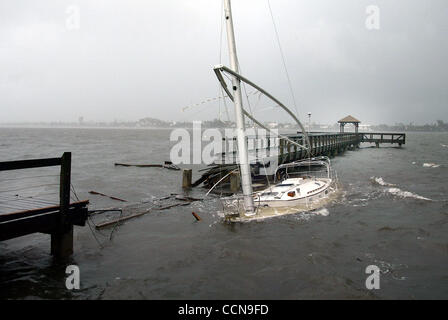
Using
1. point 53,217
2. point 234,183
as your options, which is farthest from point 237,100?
point 234,183

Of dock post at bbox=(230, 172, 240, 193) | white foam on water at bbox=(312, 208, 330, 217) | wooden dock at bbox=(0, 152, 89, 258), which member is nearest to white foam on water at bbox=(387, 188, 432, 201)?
white foam on water at bbox=(312, 208, 330, 217)

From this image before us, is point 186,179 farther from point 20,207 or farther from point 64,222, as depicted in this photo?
point 20,207

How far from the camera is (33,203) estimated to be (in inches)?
376

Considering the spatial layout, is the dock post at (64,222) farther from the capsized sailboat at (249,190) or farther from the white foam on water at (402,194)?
the white foam on water at (402,194)

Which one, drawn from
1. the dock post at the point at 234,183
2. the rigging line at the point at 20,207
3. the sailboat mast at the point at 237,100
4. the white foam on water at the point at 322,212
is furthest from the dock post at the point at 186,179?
the rigging line at the point at 20,207

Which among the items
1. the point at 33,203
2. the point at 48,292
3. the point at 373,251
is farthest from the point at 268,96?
the point at 48,292

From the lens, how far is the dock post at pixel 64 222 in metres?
9.00

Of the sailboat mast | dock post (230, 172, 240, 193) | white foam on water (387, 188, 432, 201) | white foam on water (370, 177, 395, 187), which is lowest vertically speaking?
white foam on water (387, 188, 432, 201)

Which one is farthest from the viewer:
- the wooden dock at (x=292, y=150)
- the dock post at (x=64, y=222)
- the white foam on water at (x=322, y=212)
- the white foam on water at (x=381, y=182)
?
the white foam on water at (x=381, y=182)

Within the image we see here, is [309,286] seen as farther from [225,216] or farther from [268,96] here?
[268,96]

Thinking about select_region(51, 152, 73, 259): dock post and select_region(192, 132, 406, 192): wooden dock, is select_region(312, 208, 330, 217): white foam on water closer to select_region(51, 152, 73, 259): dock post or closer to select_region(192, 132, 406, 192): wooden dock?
select_region(192, 132, 406, 192): wooden dock

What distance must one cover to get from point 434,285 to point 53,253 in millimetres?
11247

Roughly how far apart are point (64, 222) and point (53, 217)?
13.5 inches

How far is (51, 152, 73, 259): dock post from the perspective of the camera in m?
9.00
